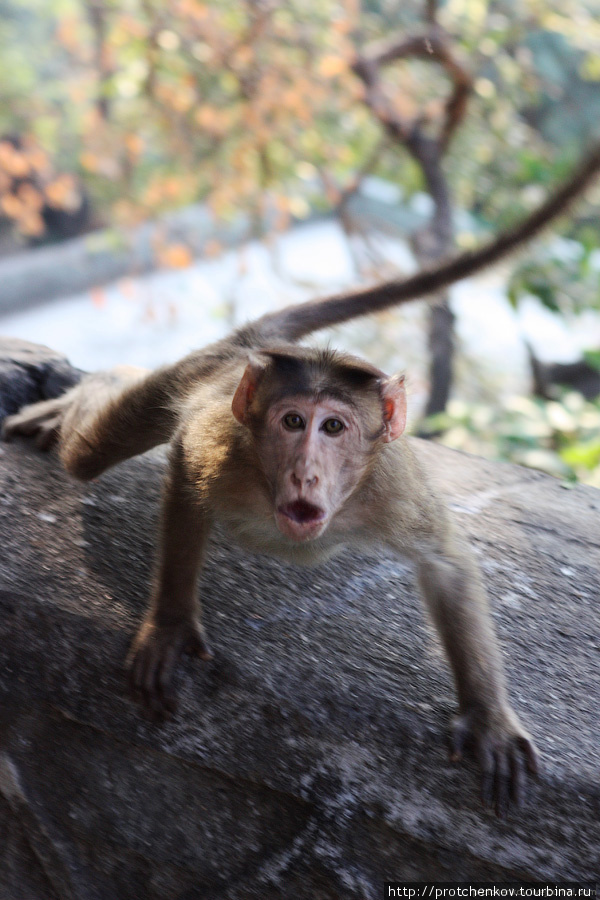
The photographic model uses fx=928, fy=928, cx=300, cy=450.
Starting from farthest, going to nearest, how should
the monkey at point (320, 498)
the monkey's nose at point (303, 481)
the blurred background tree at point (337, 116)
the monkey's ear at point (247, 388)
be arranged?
the blurred background tree at point (337, 116) < the monkey's ear at point (247, 388) < the monkey at point (320, 498) < the monkey's nose at point (303, 481)

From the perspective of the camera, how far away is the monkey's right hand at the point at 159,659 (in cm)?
245

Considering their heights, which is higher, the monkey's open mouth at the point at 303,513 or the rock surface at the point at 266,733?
the monkey's open mouth at the point at 303,513

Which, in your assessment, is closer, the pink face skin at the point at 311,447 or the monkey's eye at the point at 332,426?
the pink face skin at the point at 311,447

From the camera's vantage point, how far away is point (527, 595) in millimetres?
2955

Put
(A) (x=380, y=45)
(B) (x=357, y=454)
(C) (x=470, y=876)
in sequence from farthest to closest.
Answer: (A) (x=380, y=45), (B) (x=357, y=454), (C) (x=470, y=876)

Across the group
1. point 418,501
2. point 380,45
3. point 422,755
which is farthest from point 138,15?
point 422,755

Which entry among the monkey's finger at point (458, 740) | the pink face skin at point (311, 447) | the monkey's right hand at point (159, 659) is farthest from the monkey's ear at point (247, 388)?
the monkey's finger at point (458, 740)

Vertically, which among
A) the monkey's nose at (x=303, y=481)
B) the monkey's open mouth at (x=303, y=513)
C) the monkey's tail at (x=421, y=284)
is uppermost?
the monkey's tail at (x=421, y=284)

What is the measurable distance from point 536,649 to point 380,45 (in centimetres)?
508

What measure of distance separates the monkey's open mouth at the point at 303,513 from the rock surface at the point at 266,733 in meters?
0.52

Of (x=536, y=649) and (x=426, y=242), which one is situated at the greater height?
(x=426, y=242)

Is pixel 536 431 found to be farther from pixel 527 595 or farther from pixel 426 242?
pixel 527 595

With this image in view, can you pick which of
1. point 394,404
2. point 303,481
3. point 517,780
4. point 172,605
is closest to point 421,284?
point 394,404

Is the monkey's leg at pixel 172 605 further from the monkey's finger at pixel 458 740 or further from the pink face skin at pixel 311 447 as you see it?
the monkey's finger at pixel 458 740
